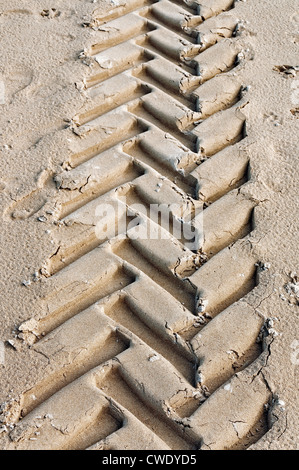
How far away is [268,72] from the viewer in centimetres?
259

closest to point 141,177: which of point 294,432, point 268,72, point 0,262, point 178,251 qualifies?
point 178,251

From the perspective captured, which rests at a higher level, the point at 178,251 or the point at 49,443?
the point at 178,251

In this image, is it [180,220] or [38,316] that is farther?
[180,220]

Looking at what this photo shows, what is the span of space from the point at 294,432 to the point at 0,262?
103 centimetres

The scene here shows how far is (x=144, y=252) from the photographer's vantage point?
196cm

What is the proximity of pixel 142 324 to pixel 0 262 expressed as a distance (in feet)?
1.68

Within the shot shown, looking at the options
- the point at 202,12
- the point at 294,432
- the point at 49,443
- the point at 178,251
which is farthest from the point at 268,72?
the point at 49,443

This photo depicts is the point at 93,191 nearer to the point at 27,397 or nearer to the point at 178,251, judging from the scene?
the point at 178,251

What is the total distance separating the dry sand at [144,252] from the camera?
1.61 meters

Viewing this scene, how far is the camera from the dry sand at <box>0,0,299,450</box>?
5.28ft
